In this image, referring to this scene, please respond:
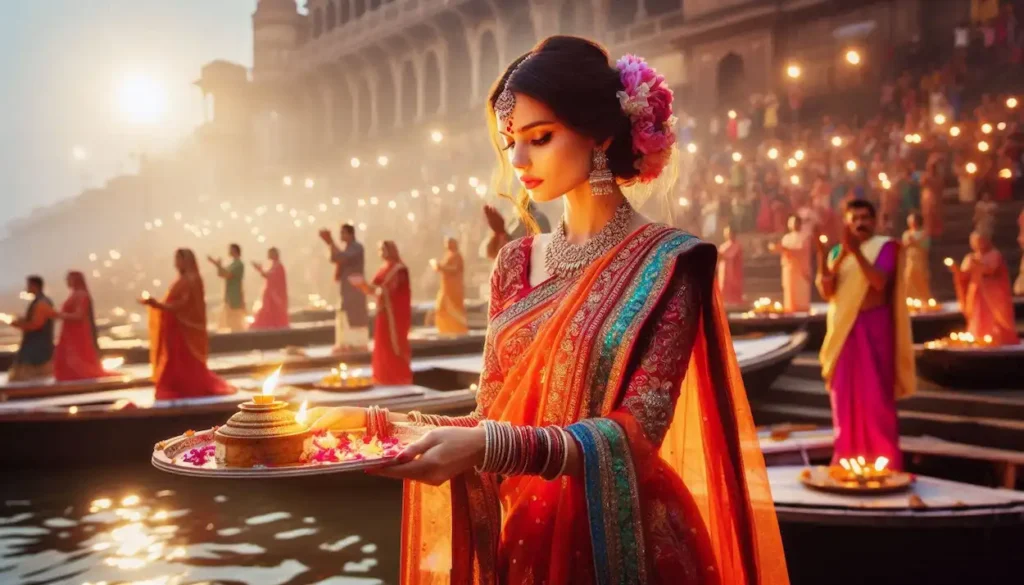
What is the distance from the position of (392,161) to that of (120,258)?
1358 cm

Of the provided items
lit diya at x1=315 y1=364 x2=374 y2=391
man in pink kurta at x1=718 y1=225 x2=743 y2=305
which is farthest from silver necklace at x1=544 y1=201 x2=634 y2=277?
man in pink kurta at x1=718 y1=225 x2=743 y2=305

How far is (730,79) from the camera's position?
25750mm

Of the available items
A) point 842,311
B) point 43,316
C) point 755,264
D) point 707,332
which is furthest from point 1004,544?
point 755,264

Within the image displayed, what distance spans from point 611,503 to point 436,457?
35 centimetres

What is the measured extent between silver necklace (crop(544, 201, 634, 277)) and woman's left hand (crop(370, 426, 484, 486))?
515 mm

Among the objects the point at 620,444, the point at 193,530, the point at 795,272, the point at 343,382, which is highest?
the point at 795,272

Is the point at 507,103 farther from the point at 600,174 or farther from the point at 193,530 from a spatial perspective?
the point at 193,530

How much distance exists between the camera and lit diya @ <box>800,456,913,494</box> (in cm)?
527

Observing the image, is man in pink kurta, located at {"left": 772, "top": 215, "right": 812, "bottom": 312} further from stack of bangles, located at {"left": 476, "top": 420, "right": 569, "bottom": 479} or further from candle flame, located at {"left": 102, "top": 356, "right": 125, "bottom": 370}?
stack of bangles, located at {"left": 476, "top": 420, "right": 569, "bottom": 479}

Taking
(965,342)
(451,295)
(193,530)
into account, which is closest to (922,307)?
(965,342)

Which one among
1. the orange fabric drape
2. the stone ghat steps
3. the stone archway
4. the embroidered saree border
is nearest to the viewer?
the embroidered saree border

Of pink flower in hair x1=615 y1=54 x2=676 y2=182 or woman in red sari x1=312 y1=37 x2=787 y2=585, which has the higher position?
pink flower in hair x1=615 y1=54 x2=676 y2=182

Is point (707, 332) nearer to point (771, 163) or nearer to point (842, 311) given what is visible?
point (842, 311)

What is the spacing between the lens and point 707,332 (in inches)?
72.3
